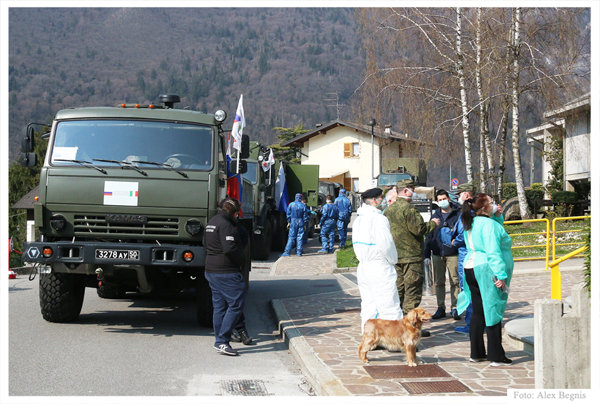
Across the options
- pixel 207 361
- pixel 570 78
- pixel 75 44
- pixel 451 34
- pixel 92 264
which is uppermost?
pixel 75 44

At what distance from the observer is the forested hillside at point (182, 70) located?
13288cm

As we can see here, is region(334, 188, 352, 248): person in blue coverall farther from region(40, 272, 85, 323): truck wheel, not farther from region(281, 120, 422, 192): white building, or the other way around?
region(281, 120, 422, 192): white building

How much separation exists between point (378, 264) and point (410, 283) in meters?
1.09

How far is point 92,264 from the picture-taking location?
774 centimetres

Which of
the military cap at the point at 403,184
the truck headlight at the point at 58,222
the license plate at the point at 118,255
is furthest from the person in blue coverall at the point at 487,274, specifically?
the truck headlight at the point at 58,222

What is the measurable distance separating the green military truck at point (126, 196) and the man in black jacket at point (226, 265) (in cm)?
44

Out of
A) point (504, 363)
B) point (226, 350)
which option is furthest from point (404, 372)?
point (226, 350)

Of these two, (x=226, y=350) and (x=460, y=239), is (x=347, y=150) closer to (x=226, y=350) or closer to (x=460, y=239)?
(x=460, y=239)

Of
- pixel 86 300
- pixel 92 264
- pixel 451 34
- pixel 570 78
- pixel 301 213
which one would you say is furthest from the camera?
pixel 451 34

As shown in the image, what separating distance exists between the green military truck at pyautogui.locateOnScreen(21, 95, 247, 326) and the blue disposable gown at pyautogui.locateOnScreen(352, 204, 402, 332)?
215 centimetres

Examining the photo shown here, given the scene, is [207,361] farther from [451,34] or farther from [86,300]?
[451,34]

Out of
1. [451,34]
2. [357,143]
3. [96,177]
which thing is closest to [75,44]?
[357,143]

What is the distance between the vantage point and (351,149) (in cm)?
5684

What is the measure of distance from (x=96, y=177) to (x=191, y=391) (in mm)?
3454
